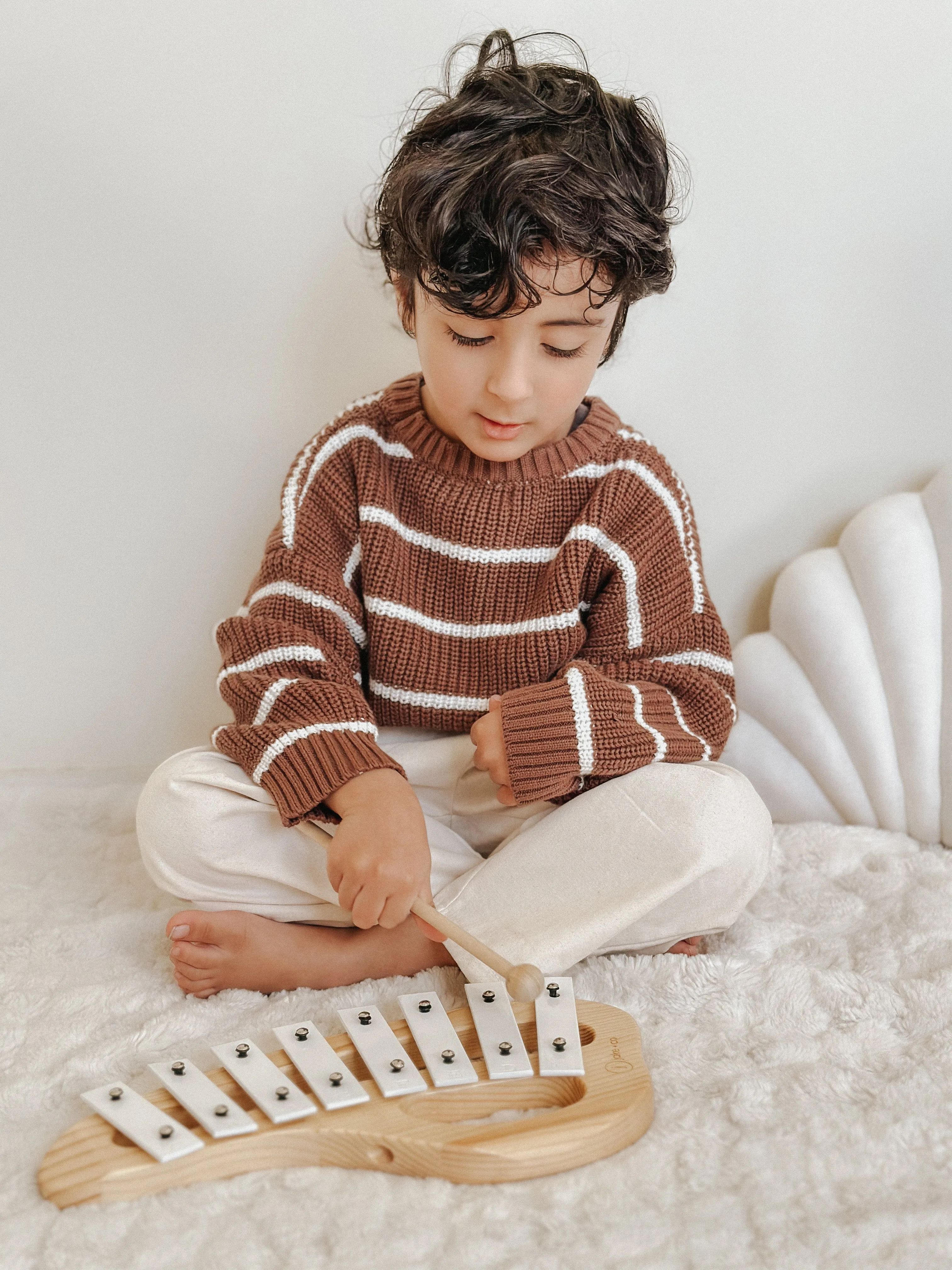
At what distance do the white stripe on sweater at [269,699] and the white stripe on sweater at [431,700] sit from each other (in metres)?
0.12

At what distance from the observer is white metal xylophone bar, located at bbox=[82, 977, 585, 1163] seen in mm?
649

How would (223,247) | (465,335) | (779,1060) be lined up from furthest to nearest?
(223,247), (465,335), (779,1060)

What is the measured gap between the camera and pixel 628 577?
3.24 feet

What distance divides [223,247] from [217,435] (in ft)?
0.61

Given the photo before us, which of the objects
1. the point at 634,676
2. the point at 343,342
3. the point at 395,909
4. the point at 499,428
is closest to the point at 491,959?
the point at 395,909

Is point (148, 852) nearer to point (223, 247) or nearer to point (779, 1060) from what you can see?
point (779, 1060)

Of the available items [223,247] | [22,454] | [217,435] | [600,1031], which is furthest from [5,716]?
[600,1031]

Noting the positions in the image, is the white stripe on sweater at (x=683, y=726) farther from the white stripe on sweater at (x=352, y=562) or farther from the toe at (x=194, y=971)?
the toe at (x=194, y=971)

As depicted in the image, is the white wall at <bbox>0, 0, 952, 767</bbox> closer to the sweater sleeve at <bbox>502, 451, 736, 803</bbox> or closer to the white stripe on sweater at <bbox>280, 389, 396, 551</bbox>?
the white stripe on sweater at <bbox>280, 389, 396, 551</bbox>

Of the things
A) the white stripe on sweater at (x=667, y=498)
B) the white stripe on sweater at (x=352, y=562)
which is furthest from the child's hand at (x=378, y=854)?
the white stripe on sweater at (x=667, y=498)

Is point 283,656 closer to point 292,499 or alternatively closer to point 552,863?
point 292,499

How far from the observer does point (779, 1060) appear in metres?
0.74

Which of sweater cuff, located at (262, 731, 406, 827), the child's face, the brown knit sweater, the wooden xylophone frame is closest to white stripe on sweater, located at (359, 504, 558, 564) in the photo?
the brown knit sweater

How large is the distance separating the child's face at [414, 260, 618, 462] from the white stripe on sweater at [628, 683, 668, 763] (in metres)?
0.24
